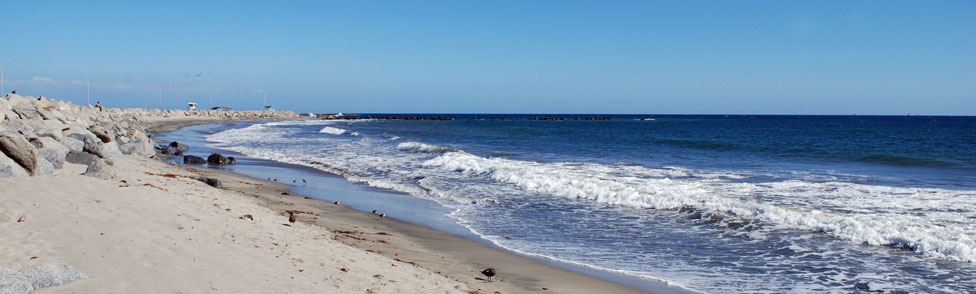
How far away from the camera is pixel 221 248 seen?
6.13m

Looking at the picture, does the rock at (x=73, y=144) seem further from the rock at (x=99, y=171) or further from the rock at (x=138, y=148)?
the rock at (x=138, y=148)

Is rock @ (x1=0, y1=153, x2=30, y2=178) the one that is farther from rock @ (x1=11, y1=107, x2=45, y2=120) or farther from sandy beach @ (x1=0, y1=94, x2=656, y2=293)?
rock @ (x1=11, y1=107, x2=45, y2=120)

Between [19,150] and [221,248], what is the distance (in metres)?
5.43

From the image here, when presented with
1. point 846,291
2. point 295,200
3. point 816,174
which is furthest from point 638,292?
point 816,174

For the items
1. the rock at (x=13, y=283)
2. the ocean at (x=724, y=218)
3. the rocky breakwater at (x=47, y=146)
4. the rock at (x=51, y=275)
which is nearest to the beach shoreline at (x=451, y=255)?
the ocean at (x=724, y=218)

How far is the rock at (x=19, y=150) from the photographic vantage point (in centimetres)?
913

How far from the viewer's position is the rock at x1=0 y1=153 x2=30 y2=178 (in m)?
8.74

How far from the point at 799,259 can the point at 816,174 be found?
37.5 ft

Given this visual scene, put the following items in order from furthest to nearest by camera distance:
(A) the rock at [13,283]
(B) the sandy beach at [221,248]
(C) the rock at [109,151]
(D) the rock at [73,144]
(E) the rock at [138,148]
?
(E) the rock at [138,148]
(C) the rock at [109,151]
(D) the rock at [73,144]
(B) the sandy beach at [221,248]
(A) the rock at [13,283]

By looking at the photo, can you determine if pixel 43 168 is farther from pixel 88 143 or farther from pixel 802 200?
pixel 802 200

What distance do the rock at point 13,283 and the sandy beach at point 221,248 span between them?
173mm

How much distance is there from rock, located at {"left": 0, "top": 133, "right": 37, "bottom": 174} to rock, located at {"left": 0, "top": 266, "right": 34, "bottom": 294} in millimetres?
6131

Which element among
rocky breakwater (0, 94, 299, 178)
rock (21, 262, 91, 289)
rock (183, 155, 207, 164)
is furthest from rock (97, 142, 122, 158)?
rock (21, 262, 91, 289)

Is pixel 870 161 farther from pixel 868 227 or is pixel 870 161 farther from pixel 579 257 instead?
pixel 579 257
